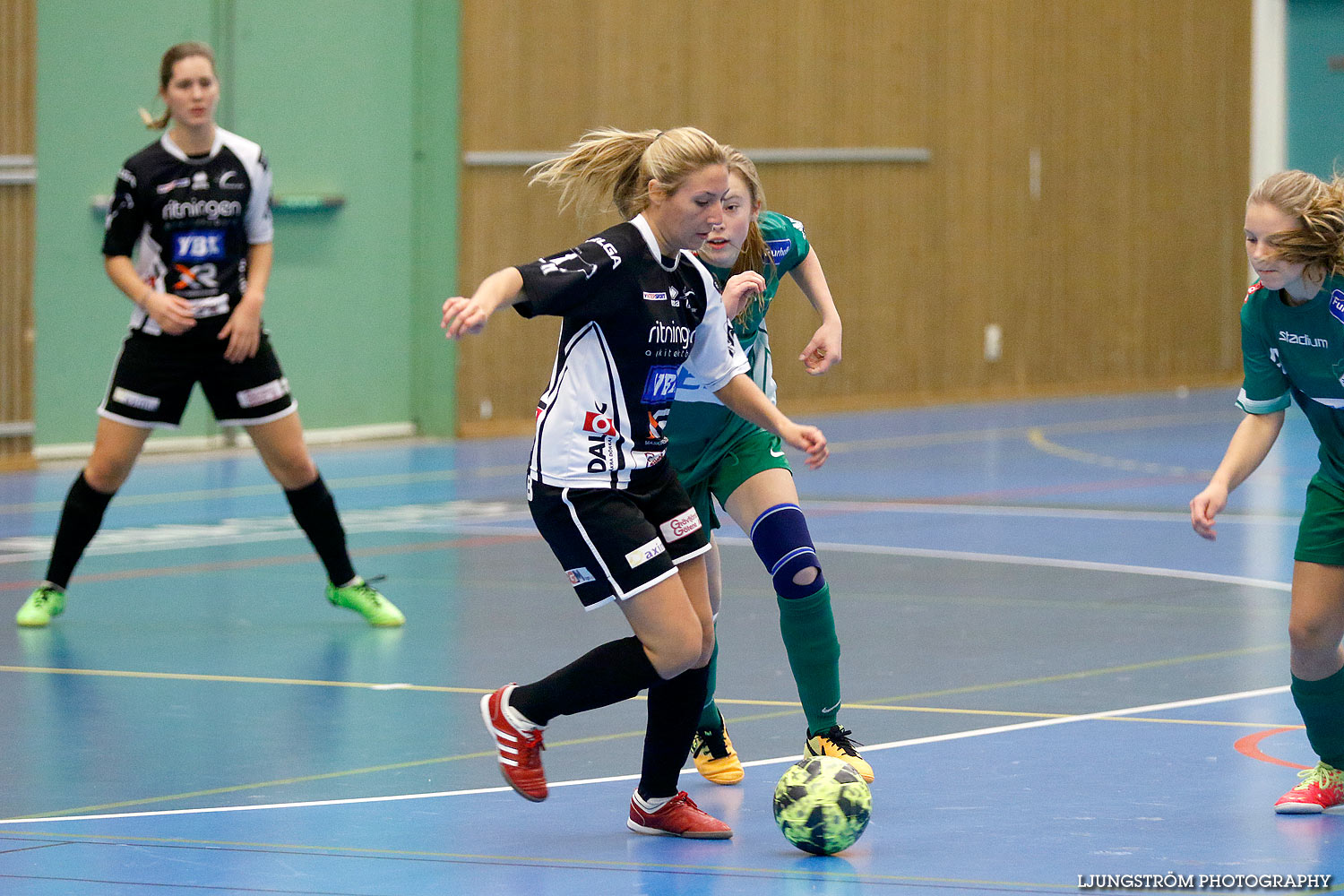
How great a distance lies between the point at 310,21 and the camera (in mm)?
14742

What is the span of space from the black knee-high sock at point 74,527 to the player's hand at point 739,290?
11.6ft

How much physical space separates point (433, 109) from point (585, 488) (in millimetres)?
11530

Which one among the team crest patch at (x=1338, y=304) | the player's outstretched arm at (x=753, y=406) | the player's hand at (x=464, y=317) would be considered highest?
the team crest patch at (x=1338, y=304)

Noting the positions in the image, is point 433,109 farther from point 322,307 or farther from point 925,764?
point 925,764

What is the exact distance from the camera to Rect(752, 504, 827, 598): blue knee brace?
202 inches

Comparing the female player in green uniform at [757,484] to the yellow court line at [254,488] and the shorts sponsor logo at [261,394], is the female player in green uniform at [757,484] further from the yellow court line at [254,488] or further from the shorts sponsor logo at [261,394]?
the yellow court line at [254,488]

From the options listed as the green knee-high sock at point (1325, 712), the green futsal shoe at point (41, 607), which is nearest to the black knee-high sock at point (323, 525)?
the green futsal shoe at point (41, 607)

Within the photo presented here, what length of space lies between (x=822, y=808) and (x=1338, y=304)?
1662mm

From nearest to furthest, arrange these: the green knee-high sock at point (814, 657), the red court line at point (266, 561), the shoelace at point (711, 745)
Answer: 1. the green knee-high sock at point (814, 657)
2. the shoelace at point (711, 745)
3. the red court line at point (266, 561)

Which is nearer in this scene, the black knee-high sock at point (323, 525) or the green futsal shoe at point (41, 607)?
the green futsal shoe at point (41, 607)

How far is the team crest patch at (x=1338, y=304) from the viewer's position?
15.2ft

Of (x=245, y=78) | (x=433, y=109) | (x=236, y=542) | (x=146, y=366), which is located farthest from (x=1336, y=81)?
(x=146, y=366)

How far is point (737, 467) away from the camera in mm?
5316

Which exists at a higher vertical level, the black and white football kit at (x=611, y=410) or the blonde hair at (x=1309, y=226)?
the blonde hair at (x=1309, y=226)
